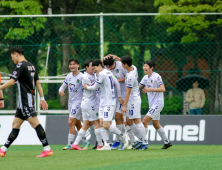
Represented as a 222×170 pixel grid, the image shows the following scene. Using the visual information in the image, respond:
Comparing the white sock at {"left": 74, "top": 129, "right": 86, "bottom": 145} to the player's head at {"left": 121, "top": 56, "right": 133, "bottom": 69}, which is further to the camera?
the white sock at {"left": 74, "top": 129, "right": 86, "bottom": 145}

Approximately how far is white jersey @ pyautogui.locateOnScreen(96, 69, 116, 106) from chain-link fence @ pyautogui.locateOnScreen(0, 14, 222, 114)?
3.56 meters

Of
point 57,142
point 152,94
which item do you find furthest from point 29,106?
point 57,142

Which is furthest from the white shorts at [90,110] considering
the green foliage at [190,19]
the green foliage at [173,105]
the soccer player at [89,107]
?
the green foliage at [190,19]

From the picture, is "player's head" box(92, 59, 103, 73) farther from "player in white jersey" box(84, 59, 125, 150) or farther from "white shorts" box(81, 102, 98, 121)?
"white shorts" box(81, 102, 98, 121)

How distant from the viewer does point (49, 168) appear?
19.4 feet

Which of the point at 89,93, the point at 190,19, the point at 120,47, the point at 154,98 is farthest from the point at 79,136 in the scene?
the point at 190,19

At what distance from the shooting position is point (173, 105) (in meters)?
12.7

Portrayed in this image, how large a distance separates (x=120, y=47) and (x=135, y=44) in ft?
2.34

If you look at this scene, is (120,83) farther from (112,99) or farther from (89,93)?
(112,99)

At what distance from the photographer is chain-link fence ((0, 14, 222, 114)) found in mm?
12555

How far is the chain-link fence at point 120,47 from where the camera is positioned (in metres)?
12.6

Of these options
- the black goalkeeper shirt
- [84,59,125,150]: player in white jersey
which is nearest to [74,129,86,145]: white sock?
[84,59,125,150]: player in white jersey

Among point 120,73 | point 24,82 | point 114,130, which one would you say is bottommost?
point 114,130

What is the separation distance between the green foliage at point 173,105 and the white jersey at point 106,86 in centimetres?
423
